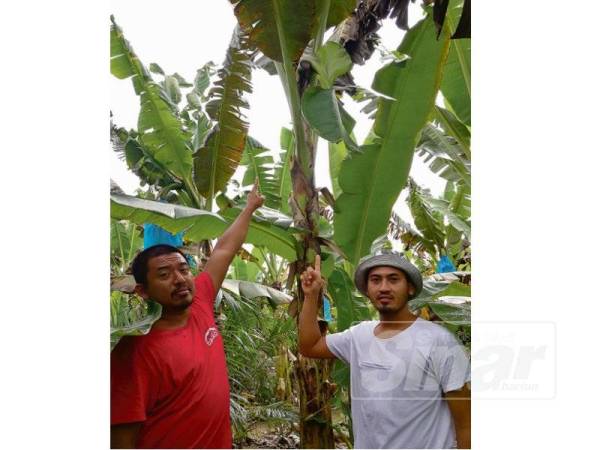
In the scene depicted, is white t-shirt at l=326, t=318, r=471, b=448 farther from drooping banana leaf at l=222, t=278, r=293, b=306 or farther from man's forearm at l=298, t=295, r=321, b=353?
drooping banana leaf at l=222, t=278, r=293, b=306

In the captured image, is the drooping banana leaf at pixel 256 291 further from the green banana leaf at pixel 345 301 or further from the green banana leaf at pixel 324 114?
the green banana leaf at pixel 324 114

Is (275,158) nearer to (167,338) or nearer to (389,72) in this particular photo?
(389,72)

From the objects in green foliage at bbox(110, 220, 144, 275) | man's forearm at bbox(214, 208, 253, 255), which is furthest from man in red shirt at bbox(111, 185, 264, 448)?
green foliage at bbox(110, 220, 144, 275)

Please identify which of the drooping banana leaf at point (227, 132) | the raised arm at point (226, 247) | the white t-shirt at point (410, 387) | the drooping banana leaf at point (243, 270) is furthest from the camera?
the drooping banana leaf at point (243, 270)

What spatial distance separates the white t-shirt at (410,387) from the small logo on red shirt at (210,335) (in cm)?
36

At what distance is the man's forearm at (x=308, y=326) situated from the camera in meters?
1.41

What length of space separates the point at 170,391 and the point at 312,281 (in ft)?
1.39

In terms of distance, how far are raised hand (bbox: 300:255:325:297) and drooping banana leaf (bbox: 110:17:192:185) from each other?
67cm

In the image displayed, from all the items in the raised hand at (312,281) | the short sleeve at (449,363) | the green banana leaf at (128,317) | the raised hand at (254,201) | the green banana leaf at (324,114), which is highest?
the green banana leaf at (324,114)

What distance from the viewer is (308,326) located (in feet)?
4.65

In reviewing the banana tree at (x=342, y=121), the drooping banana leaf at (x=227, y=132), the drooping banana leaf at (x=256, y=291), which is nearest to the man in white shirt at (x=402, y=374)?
the banana tree at (x=342, y=121)
